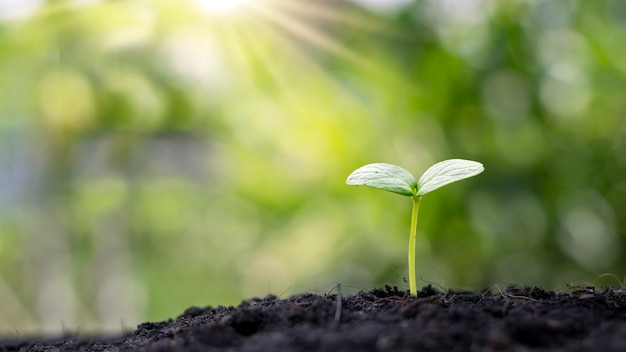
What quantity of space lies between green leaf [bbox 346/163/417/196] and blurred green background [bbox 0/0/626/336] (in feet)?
6.61

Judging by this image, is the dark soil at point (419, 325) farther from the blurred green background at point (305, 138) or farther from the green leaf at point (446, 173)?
the blurred green background at point (305, 138)

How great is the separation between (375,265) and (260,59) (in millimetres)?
1519

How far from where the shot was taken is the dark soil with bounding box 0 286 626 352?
0.59m

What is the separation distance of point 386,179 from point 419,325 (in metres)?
0.22

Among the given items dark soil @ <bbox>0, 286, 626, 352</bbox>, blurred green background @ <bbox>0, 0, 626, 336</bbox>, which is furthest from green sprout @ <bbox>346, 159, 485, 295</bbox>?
blurred green background @ <bbox>0, 0, 626, 336</bbox>

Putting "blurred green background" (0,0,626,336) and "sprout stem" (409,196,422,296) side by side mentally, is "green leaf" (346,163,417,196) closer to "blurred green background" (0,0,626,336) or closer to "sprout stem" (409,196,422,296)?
"sprout stem" (409,196,422,296)

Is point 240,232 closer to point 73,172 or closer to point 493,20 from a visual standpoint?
point 73,172

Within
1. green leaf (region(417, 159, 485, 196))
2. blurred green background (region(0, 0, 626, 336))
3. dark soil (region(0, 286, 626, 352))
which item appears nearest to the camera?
dark soil (region(0, 286, 626, 352))

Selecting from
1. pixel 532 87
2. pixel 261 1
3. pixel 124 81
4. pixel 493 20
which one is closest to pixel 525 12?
pixel 493 20

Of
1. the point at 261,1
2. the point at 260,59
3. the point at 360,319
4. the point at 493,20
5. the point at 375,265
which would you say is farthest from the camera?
the point at 260,59

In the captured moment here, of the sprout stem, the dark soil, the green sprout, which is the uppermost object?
the green sprout

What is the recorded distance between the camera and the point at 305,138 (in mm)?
3469

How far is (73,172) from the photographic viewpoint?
12.3 ft

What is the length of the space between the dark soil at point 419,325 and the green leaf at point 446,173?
15 cm
